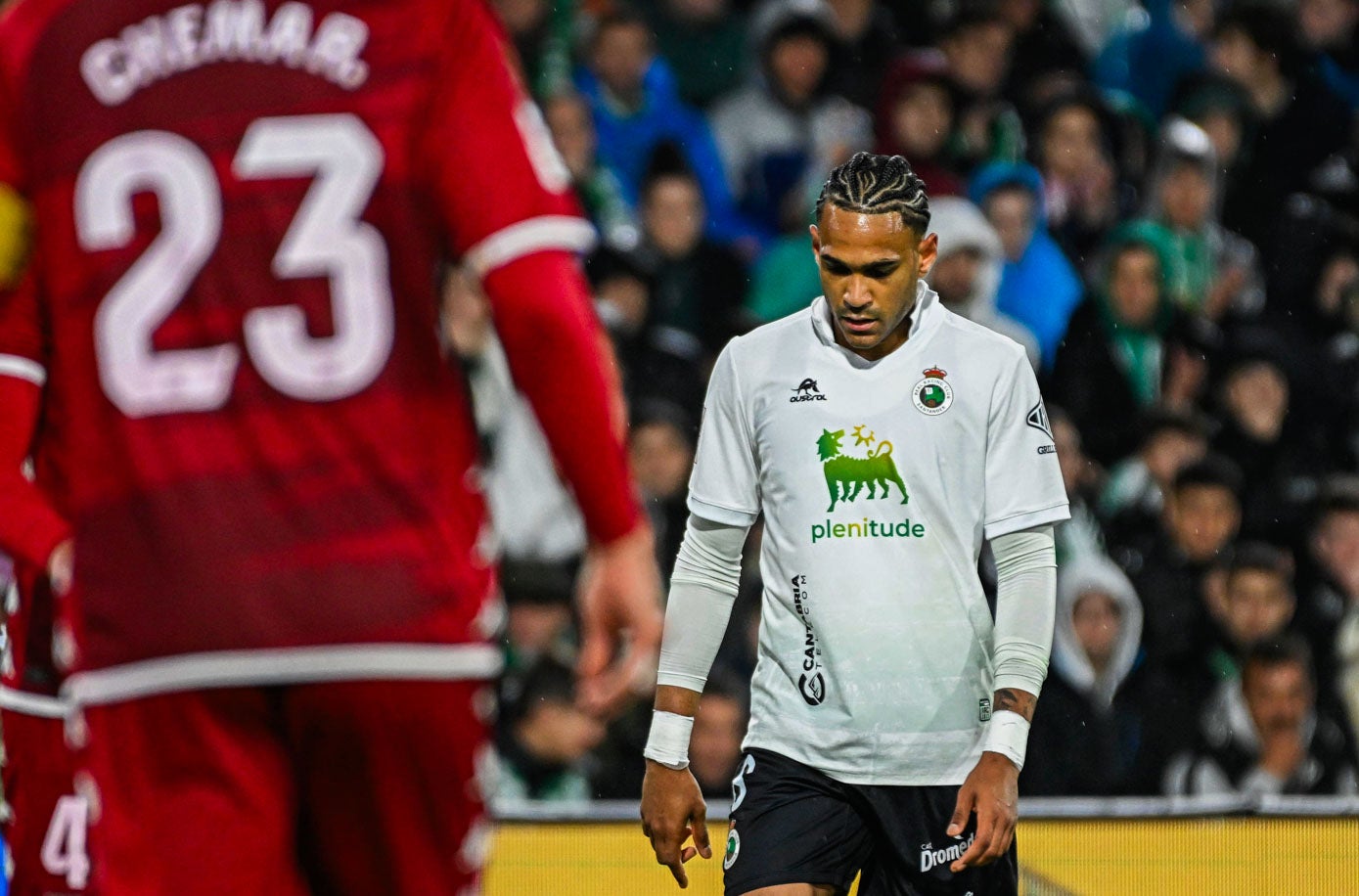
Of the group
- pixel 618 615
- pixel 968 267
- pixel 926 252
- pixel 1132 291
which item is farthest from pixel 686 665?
pixel 1132 291

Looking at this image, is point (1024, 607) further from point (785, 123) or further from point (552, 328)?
point (785, 123)

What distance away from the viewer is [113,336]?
2324 millimetres

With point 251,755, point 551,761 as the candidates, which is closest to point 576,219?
point 251,755

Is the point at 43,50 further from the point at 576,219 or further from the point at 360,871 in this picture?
the point at 360,871

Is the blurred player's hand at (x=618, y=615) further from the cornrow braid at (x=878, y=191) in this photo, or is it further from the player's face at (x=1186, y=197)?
the player's face at (x=1186, y=197)

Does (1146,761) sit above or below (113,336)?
below

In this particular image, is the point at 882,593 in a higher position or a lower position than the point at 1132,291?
lower

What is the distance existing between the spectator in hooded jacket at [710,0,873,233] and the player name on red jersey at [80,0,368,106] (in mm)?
5907

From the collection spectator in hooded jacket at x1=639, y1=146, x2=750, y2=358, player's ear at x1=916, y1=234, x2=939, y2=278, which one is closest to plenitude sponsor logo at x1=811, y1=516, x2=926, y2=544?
player's ear at x1=916, y1=234, x2=939, y2=278

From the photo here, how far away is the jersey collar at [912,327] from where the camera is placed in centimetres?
390

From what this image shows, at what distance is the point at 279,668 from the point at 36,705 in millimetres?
1940

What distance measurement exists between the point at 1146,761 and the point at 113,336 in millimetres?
5638

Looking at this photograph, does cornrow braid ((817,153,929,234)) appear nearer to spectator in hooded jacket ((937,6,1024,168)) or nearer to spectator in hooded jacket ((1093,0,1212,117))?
spectator in hooded jacket ((937,6,1024,168))

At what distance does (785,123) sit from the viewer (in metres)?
8.39
